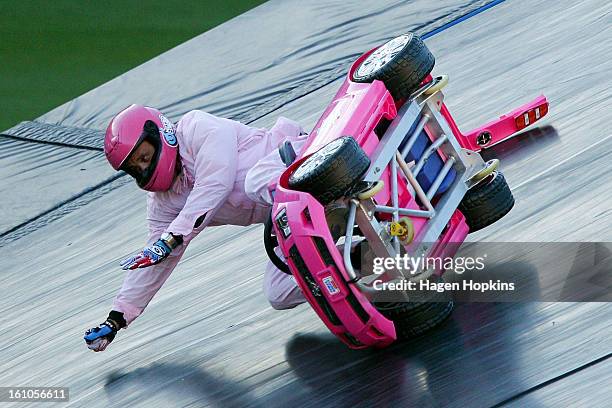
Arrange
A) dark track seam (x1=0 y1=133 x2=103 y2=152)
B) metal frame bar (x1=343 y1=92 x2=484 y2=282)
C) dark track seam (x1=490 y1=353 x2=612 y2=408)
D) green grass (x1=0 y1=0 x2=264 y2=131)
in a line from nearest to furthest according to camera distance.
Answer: dark track seam (x1=490 y1=353 x2=612 y2=408)
metal frame bar (x1=343 y1=92 x2=484 y2=282)
dark track seam (x1=0 y1=133 x2=103 y2=152)
green grass (x1=0 y1=0 x2=264 y2=131)

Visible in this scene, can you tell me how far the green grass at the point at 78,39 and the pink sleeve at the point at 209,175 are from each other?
654 cm

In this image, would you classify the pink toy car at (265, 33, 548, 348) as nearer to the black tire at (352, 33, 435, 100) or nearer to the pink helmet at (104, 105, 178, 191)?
the black tire at (352, 33, 435, 100)

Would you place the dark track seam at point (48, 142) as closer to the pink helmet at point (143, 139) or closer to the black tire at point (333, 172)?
the pink helmet at point (143, 139)

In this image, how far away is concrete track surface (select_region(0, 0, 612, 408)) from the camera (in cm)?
422

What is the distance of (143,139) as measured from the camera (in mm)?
5141

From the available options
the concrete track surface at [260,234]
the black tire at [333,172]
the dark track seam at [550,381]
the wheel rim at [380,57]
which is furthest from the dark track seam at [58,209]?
Result: the dark track seam at [550,381]

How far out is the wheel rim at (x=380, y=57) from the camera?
4.99m

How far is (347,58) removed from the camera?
341 inches

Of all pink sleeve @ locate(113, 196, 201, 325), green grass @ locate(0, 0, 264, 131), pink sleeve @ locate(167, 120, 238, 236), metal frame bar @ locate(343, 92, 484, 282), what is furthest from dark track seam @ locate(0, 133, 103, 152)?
metal frame bar @ locate(343, 92, 484, 282)

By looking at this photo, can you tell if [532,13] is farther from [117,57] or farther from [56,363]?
[117,57]

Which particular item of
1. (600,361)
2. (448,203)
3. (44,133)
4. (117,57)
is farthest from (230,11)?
(600,361)

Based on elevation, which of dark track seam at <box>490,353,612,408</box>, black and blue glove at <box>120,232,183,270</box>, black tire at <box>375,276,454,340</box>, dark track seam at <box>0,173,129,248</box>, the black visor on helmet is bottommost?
dark track seam at <box>490,353,612,408</box>

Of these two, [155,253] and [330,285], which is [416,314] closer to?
[330,285]

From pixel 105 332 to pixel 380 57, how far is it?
6.17ft
